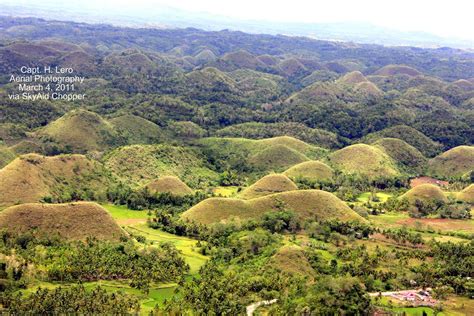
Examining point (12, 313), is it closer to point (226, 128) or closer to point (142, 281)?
point (142, 281)

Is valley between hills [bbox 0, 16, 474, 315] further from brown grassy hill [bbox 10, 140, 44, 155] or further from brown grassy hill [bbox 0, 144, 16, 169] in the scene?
brown grassy hill [bbox 10, 140, 44, 155]

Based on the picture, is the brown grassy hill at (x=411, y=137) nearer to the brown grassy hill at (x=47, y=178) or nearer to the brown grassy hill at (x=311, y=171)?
the brown grassy hill at (x=311, y=171)

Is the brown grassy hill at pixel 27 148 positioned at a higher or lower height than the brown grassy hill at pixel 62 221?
lower

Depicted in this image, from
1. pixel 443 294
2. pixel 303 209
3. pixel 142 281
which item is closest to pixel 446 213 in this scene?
pixel 303 209

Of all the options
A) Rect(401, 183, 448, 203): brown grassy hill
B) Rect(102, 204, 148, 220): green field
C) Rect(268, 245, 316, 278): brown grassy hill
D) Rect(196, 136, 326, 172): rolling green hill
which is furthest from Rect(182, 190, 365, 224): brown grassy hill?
Rect(196, 136, 326, 172): rolling green hill

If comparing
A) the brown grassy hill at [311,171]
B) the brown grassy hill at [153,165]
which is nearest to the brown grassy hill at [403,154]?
the brown grassy hill at [311,171]
